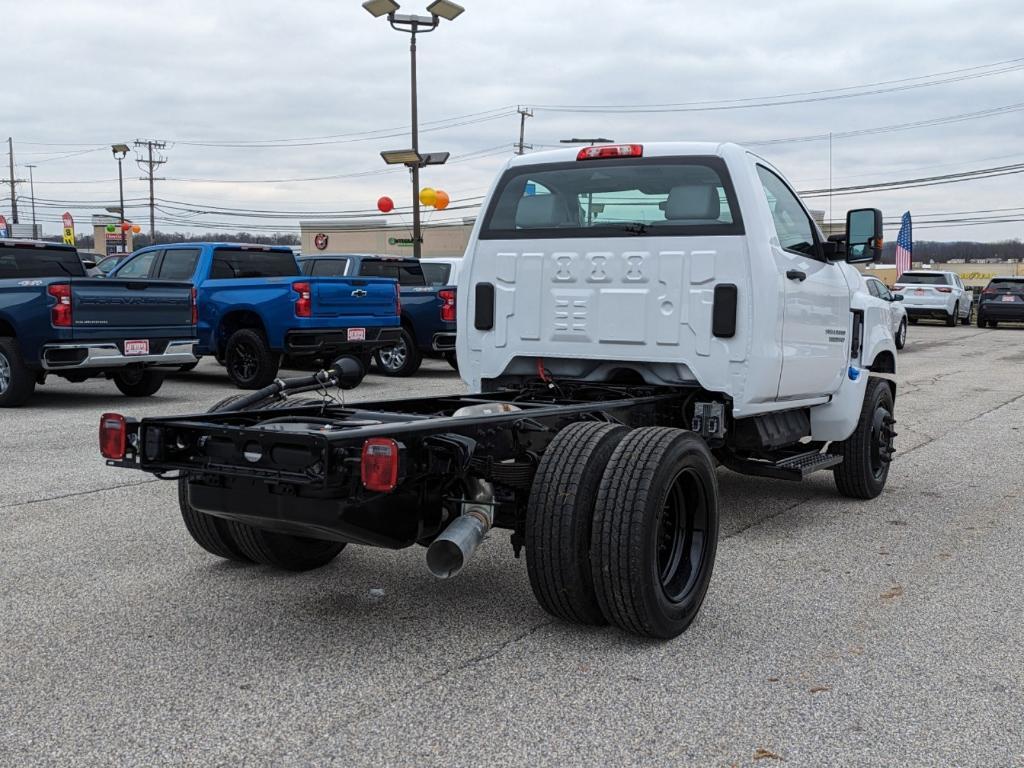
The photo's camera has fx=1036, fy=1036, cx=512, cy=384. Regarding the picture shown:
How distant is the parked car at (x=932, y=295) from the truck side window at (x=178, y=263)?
921 inches

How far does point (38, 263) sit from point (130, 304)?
173 centimetres

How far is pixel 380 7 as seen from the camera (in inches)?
918

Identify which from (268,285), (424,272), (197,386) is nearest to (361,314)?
(268,285)

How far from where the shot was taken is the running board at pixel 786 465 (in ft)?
19.9

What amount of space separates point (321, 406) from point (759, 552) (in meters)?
2.51

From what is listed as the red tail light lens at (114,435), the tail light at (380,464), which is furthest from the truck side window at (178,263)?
the tail light at (380,464)

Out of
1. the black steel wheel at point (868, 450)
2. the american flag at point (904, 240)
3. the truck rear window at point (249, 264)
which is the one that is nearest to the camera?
the black steel wheel at point (868, 450)

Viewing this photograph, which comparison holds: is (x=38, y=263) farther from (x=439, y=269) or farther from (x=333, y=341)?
(x=439, y=269)

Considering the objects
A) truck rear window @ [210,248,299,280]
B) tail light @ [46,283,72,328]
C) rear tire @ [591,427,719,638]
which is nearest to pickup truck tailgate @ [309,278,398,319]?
truck rear window @ [210,248,299,280]

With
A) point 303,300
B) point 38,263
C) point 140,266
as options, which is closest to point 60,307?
point 38,263

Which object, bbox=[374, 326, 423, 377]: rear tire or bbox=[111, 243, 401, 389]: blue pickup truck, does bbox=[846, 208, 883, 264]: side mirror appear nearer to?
bbox=[111, 243, 401, 389]: blue pickup truck

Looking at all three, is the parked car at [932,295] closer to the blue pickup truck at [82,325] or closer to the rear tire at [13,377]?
the blue pickup truck at [82,325]

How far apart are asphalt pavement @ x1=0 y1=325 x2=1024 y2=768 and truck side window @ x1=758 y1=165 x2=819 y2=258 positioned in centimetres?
168

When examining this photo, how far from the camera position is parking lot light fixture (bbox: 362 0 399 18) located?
75.9 ft
